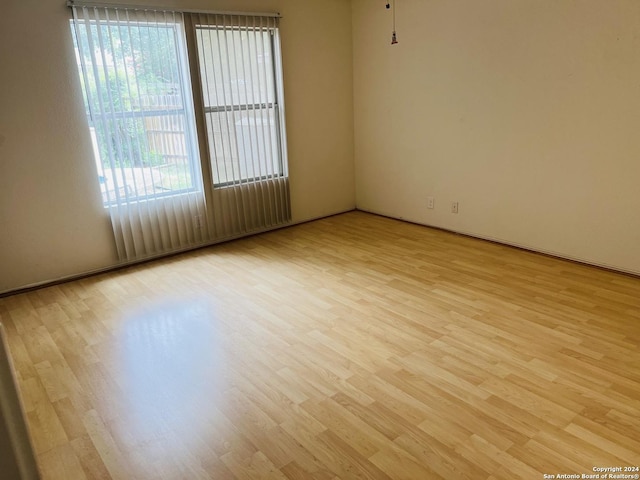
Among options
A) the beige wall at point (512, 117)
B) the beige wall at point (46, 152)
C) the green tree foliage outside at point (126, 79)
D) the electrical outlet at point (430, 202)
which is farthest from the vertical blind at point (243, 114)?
the electrical outlet at point (430, 202)

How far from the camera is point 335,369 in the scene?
2.45 meters

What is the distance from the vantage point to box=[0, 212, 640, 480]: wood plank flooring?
6.14 ft

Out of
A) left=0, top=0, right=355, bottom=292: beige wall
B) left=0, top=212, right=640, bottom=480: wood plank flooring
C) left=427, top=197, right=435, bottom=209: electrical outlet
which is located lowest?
left=0, top=212, right=640, bottom=480: wood plank flooring

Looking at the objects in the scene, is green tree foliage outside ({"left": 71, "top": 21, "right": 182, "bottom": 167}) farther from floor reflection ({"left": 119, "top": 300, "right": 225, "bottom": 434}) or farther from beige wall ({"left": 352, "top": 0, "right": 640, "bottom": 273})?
beige wall ({"left": 352, "top": 0, "right": 640, "bottom": 273})

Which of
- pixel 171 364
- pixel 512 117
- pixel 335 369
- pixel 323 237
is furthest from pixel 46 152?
pixel 512 117

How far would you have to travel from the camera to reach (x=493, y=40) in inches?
155

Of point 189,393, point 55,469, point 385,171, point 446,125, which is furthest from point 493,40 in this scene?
point 55,469

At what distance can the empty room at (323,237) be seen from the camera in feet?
6.63

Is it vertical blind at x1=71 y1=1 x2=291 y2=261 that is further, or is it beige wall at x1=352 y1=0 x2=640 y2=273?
vertical blind at x1=71 y1=1 x2=291 y2=261

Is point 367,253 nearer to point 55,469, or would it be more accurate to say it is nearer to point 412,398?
point 412,398

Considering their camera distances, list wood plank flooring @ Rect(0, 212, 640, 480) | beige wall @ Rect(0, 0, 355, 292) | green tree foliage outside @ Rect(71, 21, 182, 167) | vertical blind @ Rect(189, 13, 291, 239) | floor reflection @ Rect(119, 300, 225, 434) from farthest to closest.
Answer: vertical blind @ Rect(189, 13, 291, 239), green tree foliage outside @ Rect(71, 21, 182, 167), beige wall @ Rect(0, 0, 355, 292), floor reflection @ Rect(119, 300, 225, 434), wood plank flooring @ Rect(0, 212, 640, 480)

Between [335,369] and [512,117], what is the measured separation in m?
2.80

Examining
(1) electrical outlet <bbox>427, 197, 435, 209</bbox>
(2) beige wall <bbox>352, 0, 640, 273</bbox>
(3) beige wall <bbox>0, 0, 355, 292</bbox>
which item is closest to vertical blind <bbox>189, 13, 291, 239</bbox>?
(3) beige wall <bbox>0, 0, 355, 292</bbox>

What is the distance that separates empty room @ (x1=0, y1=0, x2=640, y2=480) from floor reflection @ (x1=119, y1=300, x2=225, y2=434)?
0.02m
